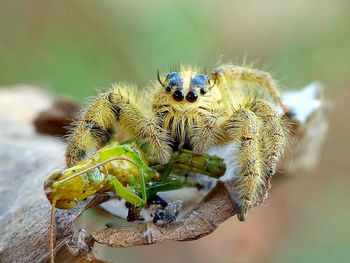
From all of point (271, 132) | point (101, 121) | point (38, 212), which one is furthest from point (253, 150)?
point (38, 212)

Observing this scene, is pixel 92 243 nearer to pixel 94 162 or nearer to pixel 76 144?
pixel 94 162

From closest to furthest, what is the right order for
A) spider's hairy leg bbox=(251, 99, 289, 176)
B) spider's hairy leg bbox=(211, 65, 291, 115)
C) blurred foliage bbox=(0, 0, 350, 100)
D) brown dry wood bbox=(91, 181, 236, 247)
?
brown dry wood bbox=(91, 181, 236, 247), spider's hairy leg bbox=(251, 99, 289, 176), spider's hairy leg bbox=(211, 65, 291, 115), blurred foliage bbox=(0, 0, 350, 100)

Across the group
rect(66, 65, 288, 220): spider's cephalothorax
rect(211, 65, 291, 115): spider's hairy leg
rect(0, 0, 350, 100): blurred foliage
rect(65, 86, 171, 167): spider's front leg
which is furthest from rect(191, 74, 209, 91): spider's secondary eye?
rect(0, 0, 350, 100): blurred foliage

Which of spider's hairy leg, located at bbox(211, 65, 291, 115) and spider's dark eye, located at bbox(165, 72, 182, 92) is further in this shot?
spider's hairy leg, located at bbox(211, 65, 291, 115)

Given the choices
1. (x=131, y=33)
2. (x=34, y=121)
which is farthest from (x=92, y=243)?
(x=131, y=33)

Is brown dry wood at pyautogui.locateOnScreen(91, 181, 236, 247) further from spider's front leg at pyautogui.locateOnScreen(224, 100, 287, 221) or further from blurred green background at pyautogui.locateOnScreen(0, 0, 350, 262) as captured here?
blurred green background at pyautogui.locateOnScreen(0, 0, 350, 262)

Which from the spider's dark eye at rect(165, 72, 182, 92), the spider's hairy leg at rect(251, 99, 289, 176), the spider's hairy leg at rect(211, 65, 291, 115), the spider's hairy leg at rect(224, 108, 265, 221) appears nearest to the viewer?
the spider's hairy leg at rect(224, 108, 265, 221)

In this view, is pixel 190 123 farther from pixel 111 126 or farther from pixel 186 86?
pixel 111 126
